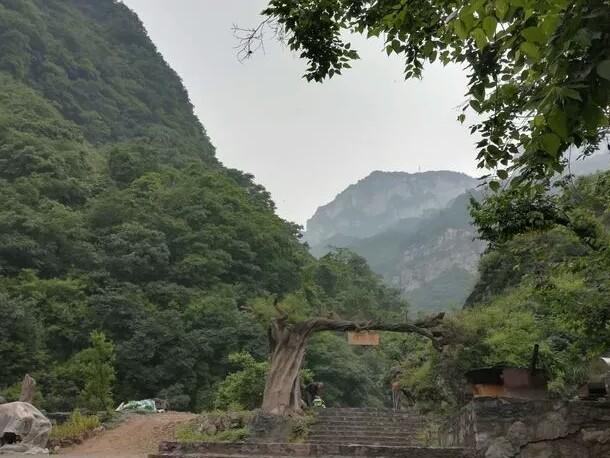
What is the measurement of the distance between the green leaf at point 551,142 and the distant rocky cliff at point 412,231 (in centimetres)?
449

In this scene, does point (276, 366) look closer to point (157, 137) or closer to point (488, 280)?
point (488, 280)

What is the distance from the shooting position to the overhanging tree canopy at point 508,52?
172cm

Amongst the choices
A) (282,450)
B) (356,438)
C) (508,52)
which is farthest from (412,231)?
(508,52)

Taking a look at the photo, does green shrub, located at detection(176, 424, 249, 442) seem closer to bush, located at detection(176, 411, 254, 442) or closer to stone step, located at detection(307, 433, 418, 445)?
bush, located at detection(176, 411, 254, 442)

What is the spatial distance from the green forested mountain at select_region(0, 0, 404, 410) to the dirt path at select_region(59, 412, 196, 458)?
10.7ft

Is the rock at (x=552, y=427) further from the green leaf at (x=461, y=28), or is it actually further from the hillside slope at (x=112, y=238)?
the hillside slope at (x=112, y=238)

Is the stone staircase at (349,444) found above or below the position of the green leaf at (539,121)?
below

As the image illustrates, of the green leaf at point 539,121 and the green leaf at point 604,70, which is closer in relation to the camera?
the green leaf at point 604,70

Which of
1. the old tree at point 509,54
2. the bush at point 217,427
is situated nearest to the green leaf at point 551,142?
the old tree at point 509,54

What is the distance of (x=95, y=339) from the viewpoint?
15562 millimetres

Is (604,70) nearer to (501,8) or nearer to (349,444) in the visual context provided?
(501,8)

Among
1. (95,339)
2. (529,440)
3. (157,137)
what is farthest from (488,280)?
(157,137)

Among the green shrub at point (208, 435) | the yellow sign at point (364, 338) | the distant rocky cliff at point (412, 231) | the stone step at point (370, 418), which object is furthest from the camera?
the distant rocky cliff at point (412, 231)

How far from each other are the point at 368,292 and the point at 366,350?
780cm
